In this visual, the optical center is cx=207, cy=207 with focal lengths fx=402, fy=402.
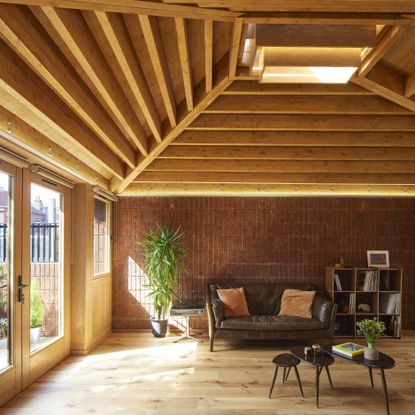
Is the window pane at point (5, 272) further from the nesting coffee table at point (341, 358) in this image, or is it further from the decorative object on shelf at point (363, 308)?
the decorative object on shelf at point (363, 308)

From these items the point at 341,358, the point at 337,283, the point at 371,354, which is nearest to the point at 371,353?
the point at 371,354

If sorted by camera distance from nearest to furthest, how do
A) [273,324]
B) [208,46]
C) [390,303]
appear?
[208,46] → [273,324] → [390,303]

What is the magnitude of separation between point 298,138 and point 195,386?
3166 millimetres

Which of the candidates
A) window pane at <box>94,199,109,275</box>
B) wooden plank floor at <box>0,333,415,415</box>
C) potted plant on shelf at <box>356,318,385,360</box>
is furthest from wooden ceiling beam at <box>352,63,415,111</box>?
window pane at <box>94,199,109,275</box>

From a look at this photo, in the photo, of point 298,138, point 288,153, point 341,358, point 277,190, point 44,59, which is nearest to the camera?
point 44,59

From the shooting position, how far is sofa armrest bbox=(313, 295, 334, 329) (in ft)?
18.3

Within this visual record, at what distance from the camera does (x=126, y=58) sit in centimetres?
279

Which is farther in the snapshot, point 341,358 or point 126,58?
point 341,358

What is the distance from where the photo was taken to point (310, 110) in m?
4.41

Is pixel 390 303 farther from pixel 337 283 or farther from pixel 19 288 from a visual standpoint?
pixel 19 288

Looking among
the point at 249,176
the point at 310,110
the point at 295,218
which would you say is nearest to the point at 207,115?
the point at 310,110

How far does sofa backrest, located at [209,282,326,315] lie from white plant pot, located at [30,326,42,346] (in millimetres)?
2561

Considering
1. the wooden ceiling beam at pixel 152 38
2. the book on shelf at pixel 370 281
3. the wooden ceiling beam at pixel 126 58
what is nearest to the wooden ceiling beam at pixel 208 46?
the wooden ceiling beam at pixel 152 38

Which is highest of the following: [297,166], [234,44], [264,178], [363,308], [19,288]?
[234,44]
